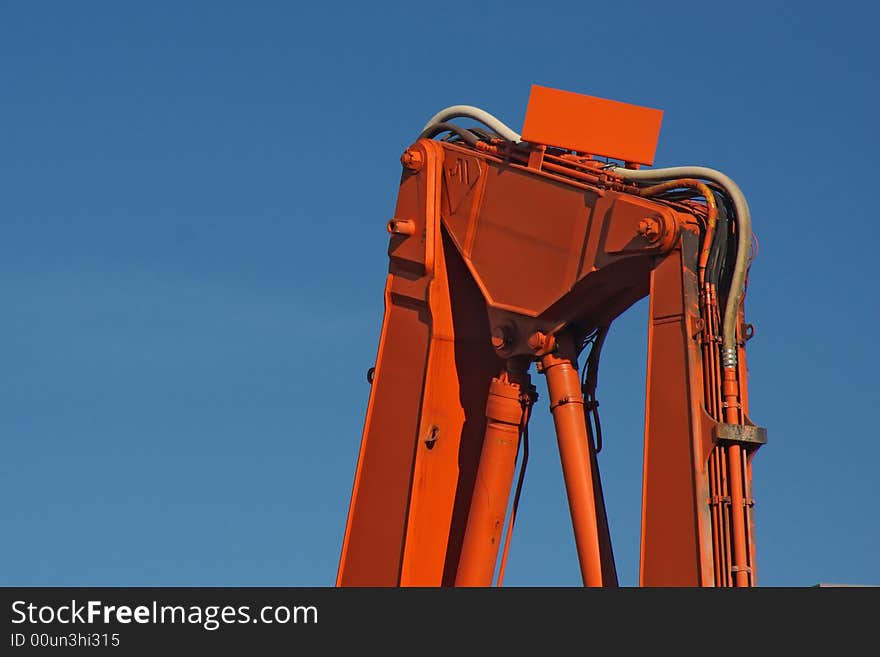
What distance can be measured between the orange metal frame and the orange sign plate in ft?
0.55

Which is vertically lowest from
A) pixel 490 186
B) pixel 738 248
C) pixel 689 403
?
pixel 689 403

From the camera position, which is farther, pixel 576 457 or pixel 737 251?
pixel 576 457

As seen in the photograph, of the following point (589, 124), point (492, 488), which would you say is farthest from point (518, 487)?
point (589, 124)

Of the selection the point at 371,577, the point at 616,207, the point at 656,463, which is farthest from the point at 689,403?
the point at 371,577

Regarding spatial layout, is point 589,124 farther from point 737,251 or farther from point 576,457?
point 576,457

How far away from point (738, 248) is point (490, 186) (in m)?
2.81

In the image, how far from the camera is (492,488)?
15875 millimetres

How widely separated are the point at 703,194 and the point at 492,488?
331cm

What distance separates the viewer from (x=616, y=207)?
48.2ft

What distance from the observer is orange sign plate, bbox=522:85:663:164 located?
15422 mm

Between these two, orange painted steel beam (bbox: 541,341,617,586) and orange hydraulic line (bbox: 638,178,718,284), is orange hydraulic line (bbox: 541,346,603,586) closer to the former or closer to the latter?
orange painted steel beam (bbox: 541,341,617,586)

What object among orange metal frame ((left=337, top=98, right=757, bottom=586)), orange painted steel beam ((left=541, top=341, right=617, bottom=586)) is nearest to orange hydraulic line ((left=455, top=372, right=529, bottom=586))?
orange metal frame ((left=337, top=98, right=757, bottom=586))
